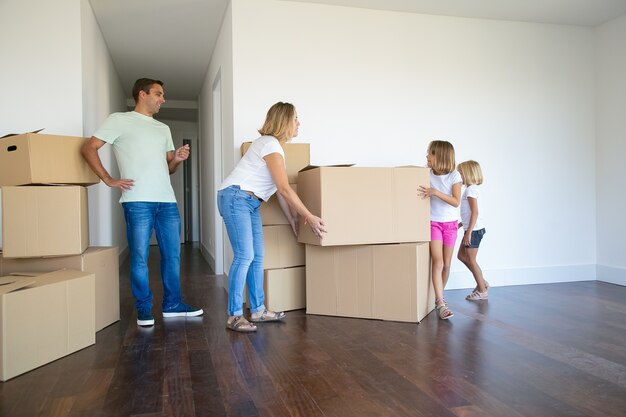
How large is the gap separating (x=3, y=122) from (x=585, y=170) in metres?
4.48

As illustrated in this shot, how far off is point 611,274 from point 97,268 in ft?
13.1

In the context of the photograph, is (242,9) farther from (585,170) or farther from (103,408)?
(585,170)

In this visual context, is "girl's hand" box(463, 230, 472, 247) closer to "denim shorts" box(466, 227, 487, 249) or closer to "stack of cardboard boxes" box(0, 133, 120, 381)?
"denim shorts" box(466, 227, 487, 249)

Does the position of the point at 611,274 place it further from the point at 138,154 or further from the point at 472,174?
the point at 138,154

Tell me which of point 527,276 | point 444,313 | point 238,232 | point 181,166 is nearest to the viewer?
point 238,232

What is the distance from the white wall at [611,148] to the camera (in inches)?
162

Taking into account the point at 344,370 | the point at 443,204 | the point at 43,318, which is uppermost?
the point at 443,204

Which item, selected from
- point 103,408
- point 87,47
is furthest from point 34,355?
point 87,47

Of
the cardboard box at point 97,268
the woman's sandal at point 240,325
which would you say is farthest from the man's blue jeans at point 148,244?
the woman's sandal at point 240,325

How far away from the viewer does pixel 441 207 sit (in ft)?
10.2

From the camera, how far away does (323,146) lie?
3.69 m

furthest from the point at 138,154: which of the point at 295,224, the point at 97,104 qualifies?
the point at 97,104

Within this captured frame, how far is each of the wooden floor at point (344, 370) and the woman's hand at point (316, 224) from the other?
524mm

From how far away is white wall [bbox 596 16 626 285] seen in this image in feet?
13.5
